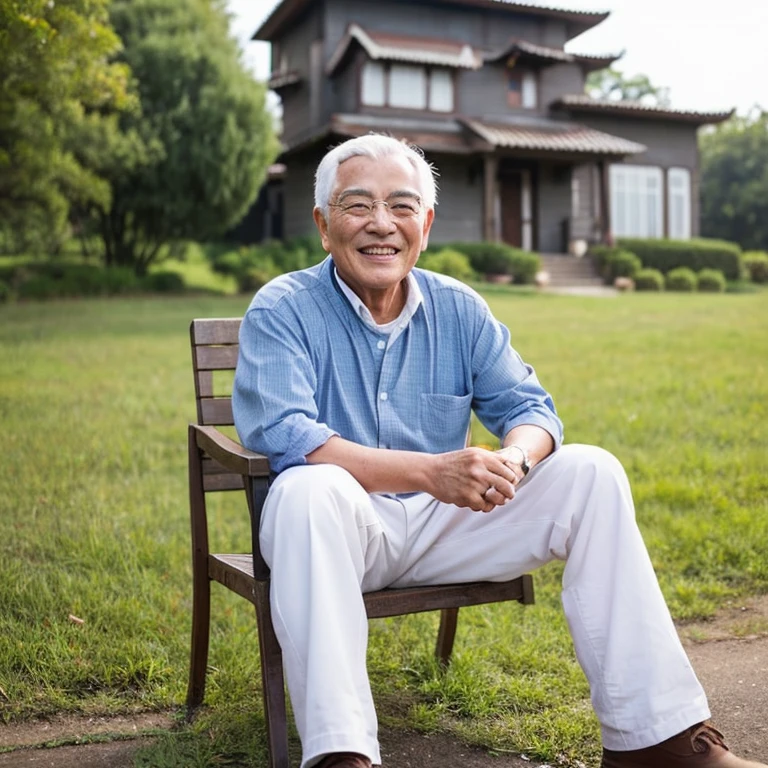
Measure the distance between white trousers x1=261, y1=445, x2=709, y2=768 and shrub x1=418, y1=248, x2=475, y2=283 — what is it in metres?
17.0

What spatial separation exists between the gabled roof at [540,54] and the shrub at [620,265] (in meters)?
5.70

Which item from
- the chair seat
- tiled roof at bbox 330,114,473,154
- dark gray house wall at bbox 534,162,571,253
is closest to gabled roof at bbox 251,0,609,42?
tiled roof at bbox 330,114,473,154

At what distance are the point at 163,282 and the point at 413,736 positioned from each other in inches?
811

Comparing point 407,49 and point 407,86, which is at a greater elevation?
point 407,49

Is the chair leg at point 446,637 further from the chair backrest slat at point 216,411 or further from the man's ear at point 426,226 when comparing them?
the man's ear at point 426,226

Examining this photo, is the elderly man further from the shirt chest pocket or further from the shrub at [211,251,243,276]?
the shrub at [211,251,243,276]

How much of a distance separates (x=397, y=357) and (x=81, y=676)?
1.53 m

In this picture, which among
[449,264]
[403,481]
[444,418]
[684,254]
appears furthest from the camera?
[684,254]

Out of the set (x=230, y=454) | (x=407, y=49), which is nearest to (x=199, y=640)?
(x=230, y=454)

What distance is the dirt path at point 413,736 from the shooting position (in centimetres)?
292

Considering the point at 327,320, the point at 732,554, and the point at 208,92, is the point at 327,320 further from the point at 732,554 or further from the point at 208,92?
the point at 208,92

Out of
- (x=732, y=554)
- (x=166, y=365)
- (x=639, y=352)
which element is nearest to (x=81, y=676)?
(x=732, y=554)

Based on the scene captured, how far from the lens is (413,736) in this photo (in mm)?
3111

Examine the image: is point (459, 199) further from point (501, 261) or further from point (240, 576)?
point (240, 576)
